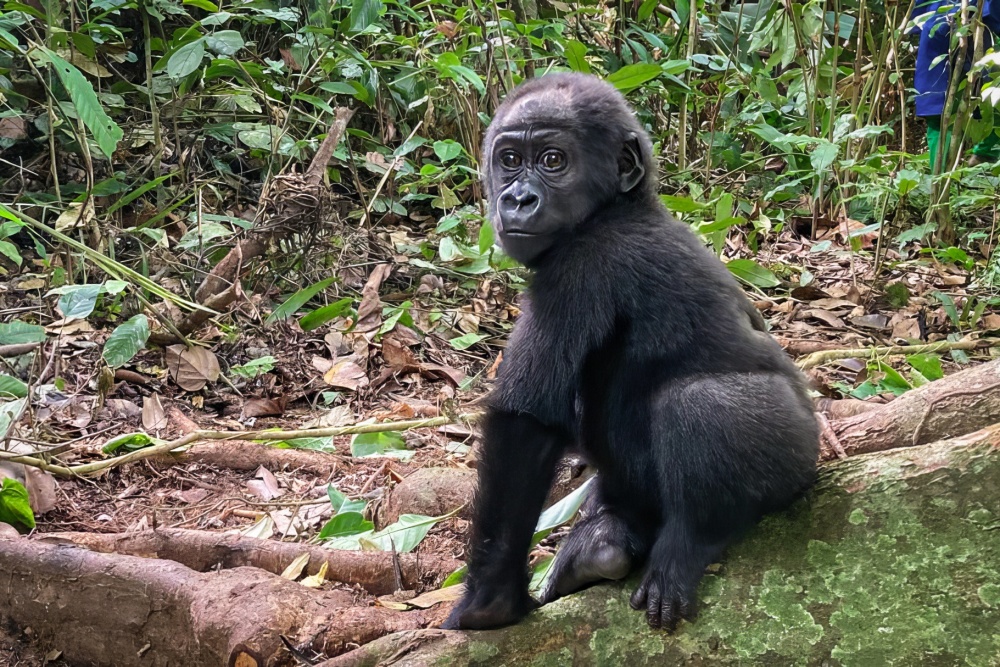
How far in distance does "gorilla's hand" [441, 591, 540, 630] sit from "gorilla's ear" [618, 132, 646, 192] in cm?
172

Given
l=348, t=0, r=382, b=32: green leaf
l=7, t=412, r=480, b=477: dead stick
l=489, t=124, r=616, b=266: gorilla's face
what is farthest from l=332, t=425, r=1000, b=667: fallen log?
l=348, t=0, r=382, b=32: green leaf

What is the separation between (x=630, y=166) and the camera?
3.87 metres

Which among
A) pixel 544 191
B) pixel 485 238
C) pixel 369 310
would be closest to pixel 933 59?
pixel 485 238

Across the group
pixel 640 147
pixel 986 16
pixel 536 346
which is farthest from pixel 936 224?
pixel 536 346

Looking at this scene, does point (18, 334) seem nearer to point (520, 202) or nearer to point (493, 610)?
point (520, 202)

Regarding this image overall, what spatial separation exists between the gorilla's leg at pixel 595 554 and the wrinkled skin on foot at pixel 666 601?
0.71 feet

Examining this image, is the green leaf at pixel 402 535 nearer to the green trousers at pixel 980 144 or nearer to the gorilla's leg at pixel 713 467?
the gorilla's leg at pixel 713 467

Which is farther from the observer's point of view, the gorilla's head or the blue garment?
the blue garment

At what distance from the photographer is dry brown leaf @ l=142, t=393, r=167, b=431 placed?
19.2 ft

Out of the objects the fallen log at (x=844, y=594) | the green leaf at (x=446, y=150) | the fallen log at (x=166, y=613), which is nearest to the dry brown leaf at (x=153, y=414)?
the fallen log at (x=166, y=613)

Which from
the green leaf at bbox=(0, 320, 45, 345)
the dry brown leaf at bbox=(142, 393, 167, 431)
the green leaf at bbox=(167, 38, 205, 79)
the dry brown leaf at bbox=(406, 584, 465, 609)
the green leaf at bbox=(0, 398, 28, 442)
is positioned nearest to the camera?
the dry brown leaf at bbox=(406, 584, 465, 609)

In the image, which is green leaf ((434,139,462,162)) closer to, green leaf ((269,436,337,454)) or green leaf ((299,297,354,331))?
green leaf ((299,297,354,331))

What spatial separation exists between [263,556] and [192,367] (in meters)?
2.59

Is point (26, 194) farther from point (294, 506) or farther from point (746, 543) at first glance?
point (746, 543)
